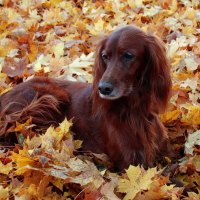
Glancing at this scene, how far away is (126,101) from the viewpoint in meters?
3.37

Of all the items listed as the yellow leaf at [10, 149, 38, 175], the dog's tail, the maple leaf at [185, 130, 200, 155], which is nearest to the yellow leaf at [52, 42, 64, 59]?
the dog's tail

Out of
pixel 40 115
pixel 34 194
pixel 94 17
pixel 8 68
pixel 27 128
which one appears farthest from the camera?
pixel 94 17

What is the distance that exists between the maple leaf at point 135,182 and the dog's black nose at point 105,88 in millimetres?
624

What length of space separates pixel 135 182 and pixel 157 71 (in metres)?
0.91

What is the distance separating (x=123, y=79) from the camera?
3.22 metres

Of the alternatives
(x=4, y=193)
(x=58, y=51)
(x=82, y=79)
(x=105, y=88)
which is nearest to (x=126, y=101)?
(x=105, y=88)

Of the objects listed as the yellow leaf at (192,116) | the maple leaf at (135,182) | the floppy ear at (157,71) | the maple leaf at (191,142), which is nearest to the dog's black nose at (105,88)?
the floppy ear at (157,71)

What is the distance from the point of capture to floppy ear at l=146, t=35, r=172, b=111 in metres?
3.30

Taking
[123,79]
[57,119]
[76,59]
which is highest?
[123,79]

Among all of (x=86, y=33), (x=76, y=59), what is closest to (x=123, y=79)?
(x=76, y=59)

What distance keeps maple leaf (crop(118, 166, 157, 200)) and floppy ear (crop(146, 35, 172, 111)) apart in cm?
74

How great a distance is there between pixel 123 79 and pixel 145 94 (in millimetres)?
236

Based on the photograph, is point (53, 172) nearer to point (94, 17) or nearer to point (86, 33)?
point (86, 33)

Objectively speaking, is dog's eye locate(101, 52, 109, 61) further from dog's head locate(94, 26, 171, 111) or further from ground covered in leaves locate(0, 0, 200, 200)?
ground covered in leaves locate(0, 0, 200, 200)
